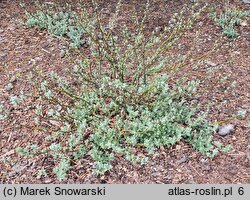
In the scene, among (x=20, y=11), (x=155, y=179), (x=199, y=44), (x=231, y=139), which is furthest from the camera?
(x=20, y=11)

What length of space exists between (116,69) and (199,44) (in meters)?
1.28

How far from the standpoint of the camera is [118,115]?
3.56 meters

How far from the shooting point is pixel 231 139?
3660mm

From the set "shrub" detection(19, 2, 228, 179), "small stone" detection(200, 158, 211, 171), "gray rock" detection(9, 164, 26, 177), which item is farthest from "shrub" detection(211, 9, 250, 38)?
"gray rock" detection(9, 164, 26, 177)

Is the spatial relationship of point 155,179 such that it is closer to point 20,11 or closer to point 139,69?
point 139,69

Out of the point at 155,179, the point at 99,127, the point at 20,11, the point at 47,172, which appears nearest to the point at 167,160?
the point at 155,179

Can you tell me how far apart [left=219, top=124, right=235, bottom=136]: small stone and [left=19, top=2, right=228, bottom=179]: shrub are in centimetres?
11

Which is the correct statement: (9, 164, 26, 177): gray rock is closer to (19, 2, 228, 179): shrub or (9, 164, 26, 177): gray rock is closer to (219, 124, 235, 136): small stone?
(19, 2, 228, 179): shrub

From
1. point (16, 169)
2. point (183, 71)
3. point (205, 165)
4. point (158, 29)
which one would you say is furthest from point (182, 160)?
point (158, 29)

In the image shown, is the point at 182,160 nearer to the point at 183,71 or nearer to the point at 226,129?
the point at 226,129

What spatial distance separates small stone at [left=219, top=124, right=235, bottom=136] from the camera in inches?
145

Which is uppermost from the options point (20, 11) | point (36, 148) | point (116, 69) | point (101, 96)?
point (20, 11)

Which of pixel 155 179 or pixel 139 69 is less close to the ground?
pixel 139 69

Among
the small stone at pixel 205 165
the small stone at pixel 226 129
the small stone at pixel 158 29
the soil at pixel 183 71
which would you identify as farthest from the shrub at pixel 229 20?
the small stone at pixel 205 165
